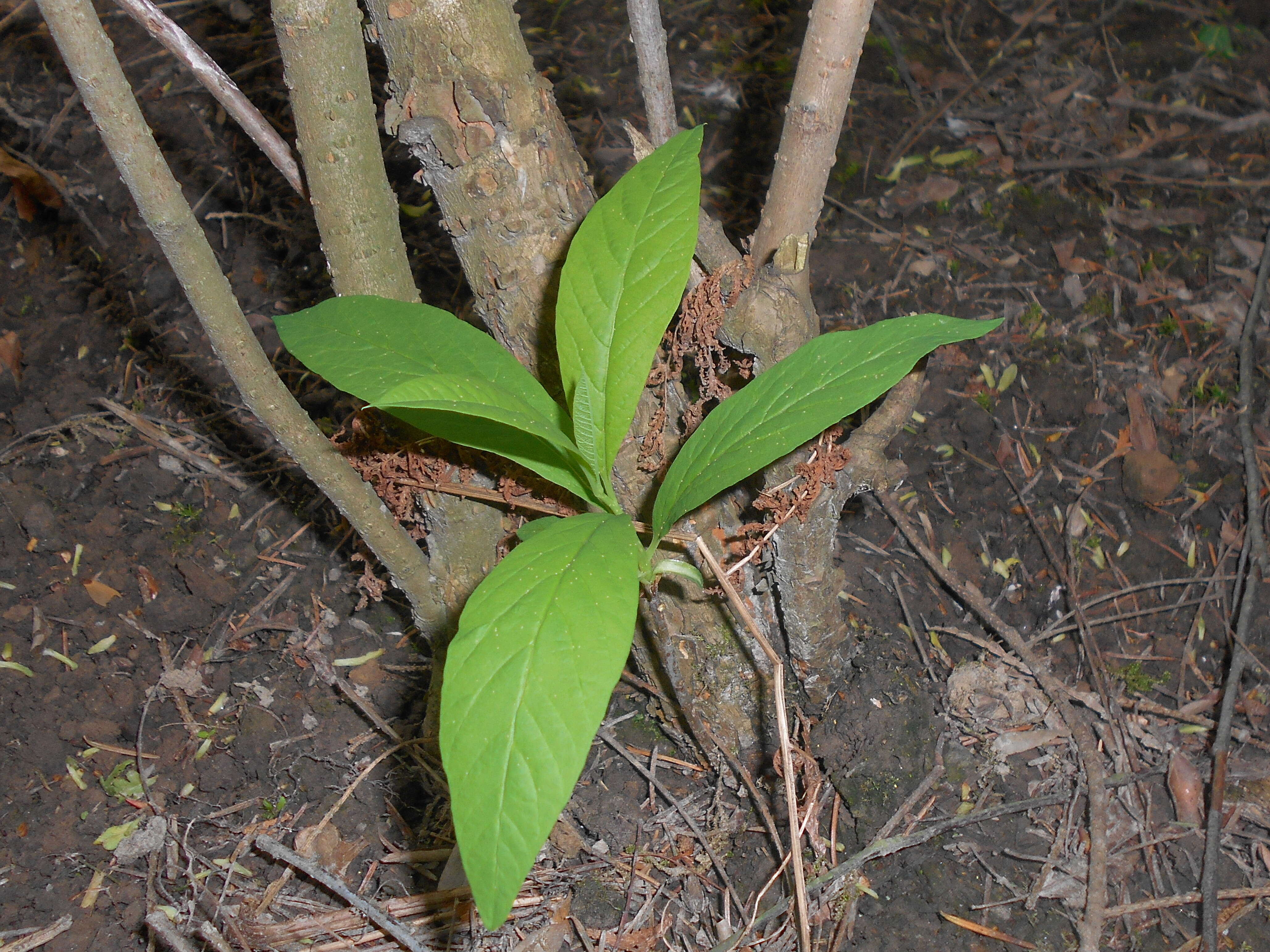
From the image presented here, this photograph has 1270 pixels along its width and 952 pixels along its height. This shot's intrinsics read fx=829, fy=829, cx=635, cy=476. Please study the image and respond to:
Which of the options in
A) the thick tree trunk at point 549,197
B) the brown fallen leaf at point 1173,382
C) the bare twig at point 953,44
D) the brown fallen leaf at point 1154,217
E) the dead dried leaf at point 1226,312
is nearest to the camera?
the thick tree trunk at point 549,197

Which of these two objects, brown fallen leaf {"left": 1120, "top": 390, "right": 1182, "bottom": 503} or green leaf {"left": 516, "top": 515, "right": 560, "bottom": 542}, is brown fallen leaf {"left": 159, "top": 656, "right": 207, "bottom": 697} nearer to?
green leaf {"left": 516, "top": 515, "right": 560, "bottom": 542}

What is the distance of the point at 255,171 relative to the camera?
7.09 ft

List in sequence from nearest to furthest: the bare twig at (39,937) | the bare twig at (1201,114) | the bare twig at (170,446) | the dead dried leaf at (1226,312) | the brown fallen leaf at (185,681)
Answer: the bare twig at (39,937) < the brown fallen leaf at (185,681) < the bare twig at (170,446) < the dead dried leaf at (1226,312) < the bare twig at (1201,114)

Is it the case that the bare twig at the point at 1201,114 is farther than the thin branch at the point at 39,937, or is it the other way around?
the bare twig at the point at 1201,114

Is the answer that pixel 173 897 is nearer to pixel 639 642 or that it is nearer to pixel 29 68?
pixel 639 642

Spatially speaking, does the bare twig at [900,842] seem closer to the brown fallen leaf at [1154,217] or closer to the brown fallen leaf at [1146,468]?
the brown fallen leaf at [1146,468]

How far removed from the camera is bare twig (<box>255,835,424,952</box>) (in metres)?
1.16

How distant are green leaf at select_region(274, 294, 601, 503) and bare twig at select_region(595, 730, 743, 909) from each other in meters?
0.57

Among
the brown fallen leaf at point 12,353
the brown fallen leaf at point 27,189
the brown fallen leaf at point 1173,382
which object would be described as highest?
the brown fallen leaf at point 27,189

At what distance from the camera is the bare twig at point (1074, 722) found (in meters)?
1.25

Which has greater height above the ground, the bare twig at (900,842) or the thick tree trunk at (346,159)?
the thick tree trunk at (346,159)

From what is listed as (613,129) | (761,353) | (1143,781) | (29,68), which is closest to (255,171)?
(29,68)

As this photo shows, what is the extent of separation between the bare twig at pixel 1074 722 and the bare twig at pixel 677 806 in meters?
0.53

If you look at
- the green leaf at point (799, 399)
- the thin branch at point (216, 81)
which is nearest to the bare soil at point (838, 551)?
the green leaf at point (799, 399)
